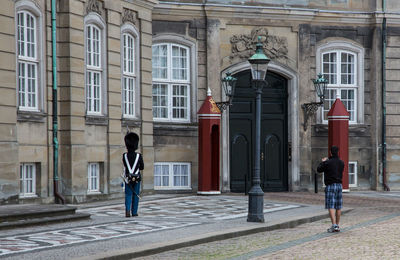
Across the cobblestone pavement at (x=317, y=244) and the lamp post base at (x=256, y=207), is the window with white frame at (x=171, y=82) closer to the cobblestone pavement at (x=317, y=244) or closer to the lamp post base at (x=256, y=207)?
the cobblestone pavement at (x=317, y=244)

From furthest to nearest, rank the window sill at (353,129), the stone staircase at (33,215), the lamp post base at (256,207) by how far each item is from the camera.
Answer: the window sill at (353,129)
the lamp post base at (256,207)
the stone staircase at (33,215)

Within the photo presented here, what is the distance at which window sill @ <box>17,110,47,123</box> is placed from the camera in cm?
1975

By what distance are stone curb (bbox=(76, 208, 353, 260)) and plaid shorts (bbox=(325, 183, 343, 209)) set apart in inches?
50.3

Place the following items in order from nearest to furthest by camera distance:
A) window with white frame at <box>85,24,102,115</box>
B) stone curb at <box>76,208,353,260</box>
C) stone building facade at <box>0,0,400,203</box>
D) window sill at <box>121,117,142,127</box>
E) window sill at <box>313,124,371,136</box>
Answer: stone curb at <box>76,208,353,260</box> < stone building facade at <box>0,0,400,203</box> < window with white frame at <box>85,24,102,115</box> < window sill at <box>121,117,142,127</box> < window sill at <box>313,124,371,136</box>

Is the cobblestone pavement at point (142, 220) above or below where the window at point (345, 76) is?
below

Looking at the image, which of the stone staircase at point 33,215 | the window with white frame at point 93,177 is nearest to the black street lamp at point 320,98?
the window with white frame at point 93,177

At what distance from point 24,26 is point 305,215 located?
7322 mm

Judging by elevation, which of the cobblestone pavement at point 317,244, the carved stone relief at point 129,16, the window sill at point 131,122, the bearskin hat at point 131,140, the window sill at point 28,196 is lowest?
the cobblestone pavement at point 317,244

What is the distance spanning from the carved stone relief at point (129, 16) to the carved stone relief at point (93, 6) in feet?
4.32

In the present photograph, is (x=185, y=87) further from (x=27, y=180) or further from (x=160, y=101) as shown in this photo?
(x=27, y=180)

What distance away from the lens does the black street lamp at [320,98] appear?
87.7 ft

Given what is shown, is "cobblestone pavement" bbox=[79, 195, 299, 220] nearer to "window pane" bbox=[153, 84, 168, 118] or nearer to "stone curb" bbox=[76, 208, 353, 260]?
"stone curb" bbox=[76, 208, 353, 260]

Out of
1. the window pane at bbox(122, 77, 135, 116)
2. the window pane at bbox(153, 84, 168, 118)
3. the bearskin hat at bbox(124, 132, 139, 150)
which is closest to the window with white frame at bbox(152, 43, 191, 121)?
the window pane at bbox(153, 84, 168, 118)

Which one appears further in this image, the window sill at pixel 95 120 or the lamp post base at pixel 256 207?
the window sill at pixel 95 120
